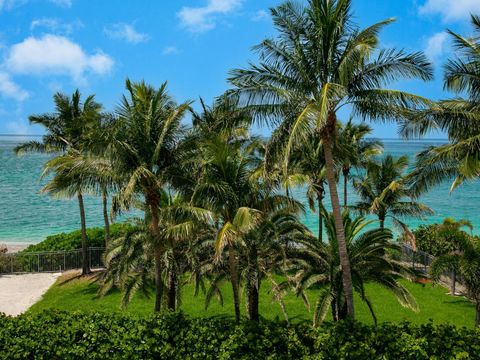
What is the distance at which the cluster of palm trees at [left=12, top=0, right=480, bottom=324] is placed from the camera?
12867 millimetres

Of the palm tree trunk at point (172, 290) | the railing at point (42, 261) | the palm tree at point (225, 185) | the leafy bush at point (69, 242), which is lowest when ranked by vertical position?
the palm tree trunk at point (172, 290)

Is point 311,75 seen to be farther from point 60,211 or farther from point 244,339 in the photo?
point 60,211

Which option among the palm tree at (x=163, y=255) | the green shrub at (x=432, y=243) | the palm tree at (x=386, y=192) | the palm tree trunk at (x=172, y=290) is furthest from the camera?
the green shrub at (x=432, y=243)

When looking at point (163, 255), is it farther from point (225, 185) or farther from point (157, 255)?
point (225, 185)

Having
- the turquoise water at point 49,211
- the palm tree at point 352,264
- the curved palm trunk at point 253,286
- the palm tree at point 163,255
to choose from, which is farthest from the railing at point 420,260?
the palm tree at point 163,255

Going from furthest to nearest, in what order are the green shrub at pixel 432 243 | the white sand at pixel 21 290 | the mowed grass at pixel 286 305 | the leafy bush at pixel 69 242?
the leafy bush at pixel 69 242 → the green shrub at pixel 432 243 → the white sand at pixel 21 290 → the mowed grass at pixel 286 305

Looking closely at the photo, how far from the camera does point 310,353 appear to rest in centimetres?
1162

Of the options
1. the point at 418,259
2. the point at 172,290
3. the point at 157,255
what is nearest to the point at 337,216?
the point at 157,255

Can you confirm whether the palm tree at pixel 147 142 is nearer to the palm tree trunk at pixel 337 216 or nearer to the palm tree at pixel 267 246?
the palm tree at pixel 267 246

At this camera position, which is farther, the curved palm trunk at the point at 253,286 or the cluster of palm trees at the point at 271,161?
the curved palm trunk at the point at 253,286

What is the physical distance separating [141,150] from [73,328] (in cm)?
560

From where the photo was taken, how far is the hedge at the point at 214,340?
11289 mm

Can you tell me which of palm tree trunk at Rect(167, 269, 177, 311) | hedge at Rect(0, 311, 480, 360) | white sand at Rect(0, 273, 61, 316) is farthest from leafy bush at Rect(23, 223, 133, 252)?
hedge at Rect(0, 311, 480, 360)

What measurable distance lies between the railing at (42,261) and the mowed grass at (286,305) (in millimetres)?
3244
